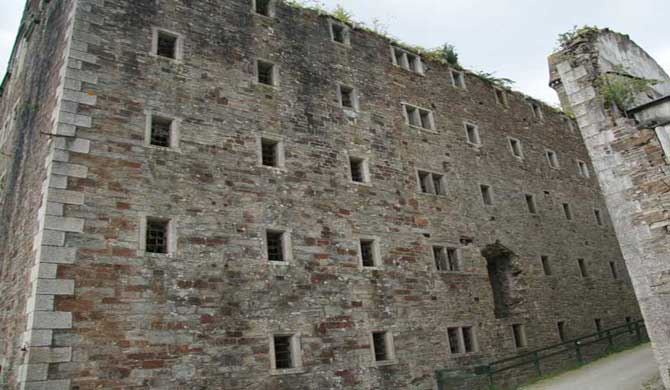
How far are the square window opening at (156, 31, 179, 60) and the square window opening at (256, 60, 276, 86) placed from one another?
257cm

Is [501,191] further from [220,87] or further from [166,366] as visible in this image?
[166,366]

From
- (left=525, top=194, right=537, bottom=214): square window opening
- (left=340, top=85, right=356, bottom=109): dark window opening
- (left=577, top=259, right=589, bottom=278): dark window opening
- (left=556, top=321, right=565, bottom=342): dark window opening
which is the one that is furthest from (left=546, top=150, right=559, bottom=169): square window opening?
(left=340, top=85, right=356, bottom=109): dark window opening

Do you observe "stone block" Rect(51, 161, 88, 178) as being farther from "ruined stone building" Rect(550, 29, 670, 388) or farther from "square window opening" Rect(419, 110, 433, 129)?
"square window opening" Rect(419, 110, 433, 129)

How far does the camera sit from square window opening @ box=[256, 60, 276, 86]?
1594cm

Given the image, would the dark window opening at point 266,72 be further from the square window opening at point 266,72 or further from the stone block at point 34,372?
the stone block at point 34,372

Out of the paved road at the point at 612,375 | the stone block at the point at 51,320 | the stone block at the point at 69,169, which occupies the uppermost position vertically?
the stone block at the point at 69,169

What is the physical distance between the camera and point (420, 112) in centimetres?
1983

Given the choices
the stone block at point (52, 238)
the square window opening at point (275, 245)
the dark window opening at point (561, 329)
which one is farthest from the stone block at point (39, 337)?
the dark window opening at point (561, 329)

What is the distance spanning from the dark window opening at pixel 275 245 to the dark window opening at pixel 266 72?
493 cm

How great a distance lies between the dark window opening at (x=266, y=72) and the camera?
1595cm

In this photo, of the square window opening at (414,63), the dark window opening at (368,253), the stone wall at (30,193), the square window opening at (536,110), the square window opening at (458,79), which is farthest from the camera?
the square window opening at (536,110)

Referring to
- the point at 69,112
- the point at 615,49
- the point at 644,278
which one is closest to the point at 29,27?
the point at 69,112

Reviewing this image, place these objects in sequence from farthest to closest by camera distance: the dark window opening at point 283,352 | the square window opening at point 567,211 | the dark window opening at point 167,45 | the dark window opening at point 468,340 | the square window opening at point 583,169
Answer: the square window opening at point 583,169 → the square window opening at point 567,211 → the dark window opening at point 468,340 → the dark window opening at point 167,45 → the dark window opening at point 283,352

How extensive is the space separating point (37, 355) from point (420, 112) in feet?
48.4
